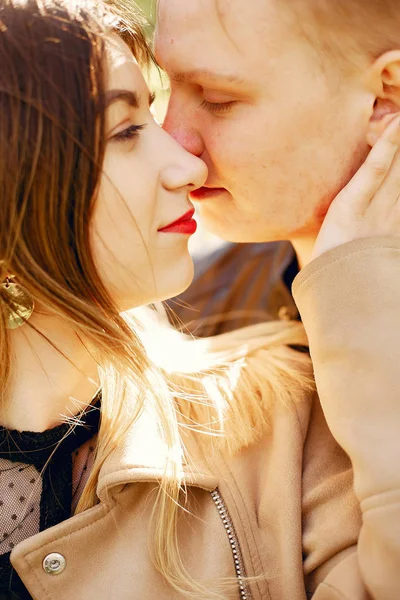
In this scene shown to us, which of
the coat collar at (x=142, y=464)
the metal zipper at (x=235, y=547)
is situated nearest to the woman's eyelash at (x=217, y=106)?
the coat collar at (x=142, y=464)

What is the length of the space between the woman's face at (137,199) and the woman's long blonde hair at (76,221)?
0.14 feet

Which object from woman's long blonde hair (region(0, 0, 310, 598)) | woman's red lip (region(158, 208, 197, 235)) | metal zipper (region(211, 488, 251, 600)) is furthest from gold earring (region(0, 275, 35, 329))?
metal zipper (region(211, 488, 251, 600))

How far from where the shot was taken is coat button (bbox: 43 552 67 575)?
1.64 meters

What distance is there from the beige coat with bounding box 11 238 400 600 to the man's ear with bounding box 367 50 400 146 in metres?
0.45

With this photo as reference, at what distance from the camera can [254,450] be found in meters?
1.90

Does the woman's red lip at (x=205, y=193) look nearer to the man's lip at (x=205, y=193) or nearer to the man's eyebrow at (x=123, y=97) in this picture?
the man's lip at (x=205, y=193)

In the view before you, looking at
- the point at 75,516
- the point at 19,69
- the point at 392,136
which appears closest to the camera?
the point at 19,69

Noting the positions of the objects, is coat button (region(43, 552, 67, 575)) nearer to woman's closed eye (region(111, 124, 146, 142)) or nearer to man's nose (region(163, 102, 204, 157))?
woman's closed eye (region(111, 124, 146, 142))

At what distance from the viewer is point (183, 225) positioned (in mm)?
1917

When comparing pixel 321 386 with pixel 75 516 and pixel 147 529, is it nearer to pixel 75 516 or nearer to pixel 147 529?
pixel 147 529

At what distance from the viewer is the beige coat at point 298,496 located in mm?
1583

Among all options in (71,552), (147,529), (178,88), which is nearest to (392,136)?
(178,88)

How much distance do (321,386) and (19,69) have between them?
991mm

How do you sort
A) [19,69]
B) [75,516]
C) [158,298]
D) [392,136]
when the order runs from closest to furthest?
[19,69] < [75,516] < [158,298] < [392,136]
